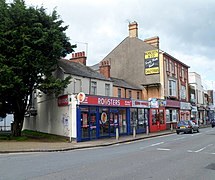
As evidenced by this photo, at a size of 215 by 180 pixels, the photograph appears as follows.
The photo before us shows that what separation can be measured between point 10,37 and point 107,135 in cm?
1237

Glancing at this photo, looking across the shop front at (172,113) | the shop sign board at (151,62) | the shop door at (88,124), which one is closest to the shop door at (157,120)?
the shop front at (172,113)

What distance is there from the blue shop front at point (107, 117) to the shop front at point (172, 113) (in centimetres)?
886

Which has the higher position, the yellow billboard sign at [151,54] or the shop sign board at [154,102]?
the yellow billboard sign at [151,54]

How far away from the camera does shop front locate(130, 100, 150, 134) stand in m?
30.6

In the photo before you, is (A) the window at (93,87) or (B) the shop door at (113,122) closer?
(B) the shop door at (113,122)

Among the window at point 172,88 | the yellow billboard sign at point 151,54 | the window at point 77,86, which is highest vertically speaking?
the yellow billboard sign at point 151,54

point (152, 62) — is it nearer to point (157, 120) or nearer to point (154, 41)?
point (154, 41)

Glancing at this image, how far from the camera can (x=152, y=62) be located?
39312mm

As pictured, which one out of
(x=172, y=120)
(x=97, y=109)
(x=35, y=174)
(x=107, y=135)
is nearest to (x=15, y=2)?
(x=97, y=109)

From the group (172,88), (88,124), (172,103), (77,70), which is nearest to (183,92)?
(172,88)

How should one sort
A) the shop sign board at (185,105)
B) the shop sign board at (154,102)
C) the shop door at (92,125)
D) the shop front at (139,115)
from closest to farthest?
1. the shop door at (92,125)
2. the shop front at (139,115)
3. the shop sign board at (154,102)
4. the shop sign board at (185,105)

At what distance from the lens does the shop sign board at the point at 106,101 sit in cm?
2356

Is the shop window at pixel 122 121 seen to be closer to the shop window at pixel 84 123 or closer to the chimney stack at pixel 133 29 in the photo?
the shop window at pixel 84 123

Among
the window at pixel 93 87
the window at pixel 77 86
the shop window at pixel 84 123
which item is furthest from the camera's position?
the window at pixel 93 87
